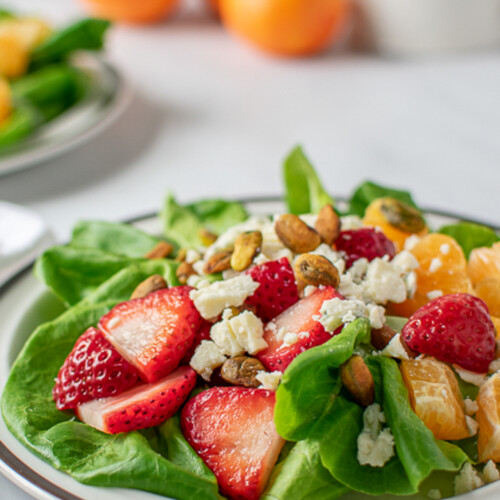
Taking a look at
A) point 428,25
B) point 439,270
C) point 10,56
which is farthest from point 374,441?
point 428,25

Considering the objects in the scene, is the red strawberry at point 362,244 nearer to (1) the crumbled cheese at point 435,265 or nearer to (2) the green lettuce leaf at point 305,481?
(1) the crumbled cheese at point 435,265

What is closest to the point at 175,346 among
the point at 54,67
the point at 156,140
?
the point at 156,140

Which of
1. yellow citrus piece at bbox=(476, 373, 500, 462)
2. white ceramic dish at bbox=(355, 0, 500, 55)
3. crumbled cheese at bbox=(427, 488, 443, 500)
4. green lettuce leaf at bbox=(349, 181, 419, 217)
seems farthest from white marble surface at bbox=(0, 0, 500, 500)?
crumbled cheese at bbox=(427, 488, 443, 500)

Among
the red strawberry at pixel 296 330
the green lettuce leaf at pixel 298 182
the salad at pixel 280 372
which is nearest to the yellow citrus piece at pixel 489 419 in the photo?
the salad at pixel 280 372

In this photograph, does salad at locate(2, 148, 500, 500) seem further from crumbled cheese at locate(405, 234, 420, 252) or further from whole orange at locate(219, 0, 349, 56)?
whole orange at locate(219, 0, 349, 56)

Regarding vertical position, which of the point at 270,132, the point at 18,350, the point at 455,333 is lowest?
the point at 270,132

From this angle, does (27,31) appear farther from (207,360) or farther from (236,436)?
(236,436)
